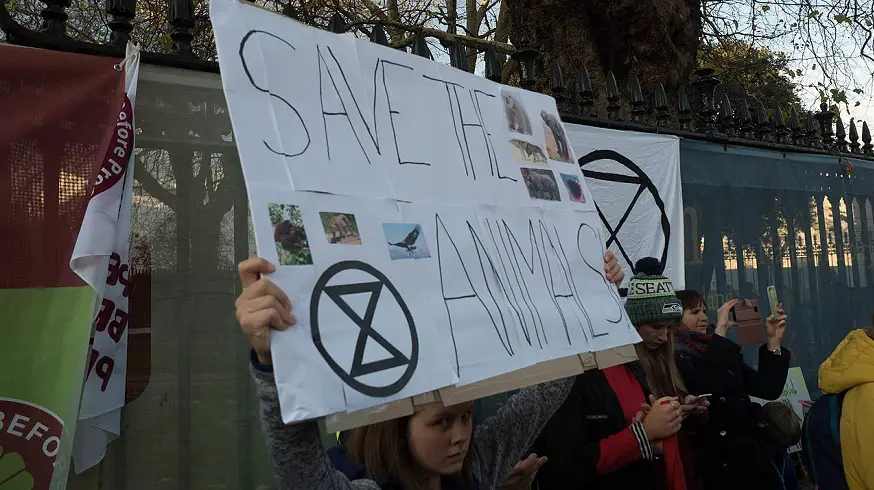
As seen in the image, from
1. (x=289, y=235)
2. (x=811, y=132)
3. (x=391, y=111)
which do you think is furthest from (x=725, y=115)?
(x=289, y=235)

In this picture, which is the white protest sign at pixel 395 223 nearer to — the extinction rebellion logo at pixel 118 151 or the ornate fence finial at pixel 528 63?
the extinction rebellion logo at pixel 118 151

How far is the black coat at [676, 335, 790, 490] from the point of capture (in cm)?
328

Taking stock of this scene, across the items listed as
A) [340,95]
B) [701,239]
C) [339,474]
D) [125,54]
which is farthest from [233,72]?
[701,239]

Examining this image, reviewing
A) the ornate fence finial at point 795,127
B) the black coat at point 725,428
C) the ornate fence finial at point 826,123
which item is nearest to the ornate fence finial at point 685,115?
the ornate fence finial at point 795,127

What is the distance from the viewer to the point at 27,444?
7.42 feet

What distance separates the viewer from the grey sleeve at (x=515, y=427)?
2.09 meters

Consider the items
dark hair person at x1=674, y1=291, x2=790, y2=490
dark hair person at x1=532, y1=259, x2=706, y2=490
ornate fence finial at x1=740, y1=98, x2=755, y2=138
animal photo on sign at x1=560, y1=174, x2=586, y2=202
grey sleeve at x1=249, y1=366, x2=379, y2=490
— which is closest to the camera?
grey sleeve at x1=249, y1=366, x2=379, y2=490

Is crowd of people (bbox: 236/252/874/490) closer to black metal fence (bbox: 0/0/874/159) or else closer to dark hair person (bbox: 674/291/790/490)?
dark hair person (bbox: 674/291/790/490)

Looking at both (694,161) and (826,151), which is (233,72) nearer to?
(694,161)

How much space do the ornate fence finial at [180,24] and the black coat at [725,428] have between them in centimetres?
251

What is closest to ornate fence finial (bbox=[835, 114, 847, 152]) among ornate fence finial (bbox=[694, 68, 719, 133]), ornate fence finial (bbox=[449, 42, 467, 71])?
ornate fence finial (bbox=[694, 68, 719, 133])

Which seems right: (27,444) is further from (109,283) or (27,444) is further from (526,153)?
(526,153)

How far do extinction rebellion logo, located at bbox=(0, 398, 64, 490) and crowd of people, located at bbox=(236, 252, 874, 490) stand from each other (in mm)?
1080

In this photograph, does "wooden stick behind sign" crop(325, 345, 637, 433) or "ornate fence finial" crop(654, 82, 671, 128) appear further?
"ornate fence finial" crop(654, 82, 671, 128)
